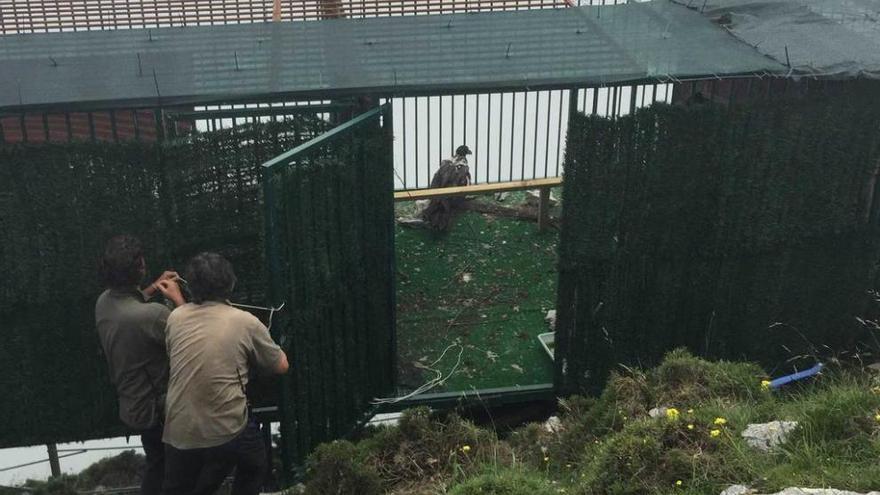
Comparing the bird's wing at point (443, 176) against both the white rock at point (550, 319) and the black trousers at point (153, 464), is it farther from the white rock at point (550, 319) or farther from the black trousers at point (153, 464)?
the black trousers at point (153, 464)

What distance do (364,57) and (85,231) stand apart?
219cm

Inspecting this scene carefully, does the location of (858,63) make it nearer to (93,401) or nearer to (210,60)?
(210,60)

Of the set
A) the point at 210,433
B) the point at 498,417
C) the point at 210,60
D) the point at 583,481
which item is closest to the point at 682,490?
the point at 583,481

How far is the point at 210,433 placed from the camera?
3580 mm

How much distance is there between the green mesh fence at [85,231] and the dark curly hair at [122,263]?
99 centimetres

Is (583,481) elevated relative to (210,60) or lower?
lower

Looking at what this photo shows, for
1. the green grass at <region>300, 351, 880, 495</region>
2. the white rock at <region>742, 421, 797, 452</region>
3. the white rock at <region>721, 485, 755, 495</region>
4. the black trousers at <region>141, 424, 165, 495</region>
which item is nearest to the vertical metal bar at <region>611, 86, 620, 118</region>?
the green grass at <region>300, 351, 880, 495</region>

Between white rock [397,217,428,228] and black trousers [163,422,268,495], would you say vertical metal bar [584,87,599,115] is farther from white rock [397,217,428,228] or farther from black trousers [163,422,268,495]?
white rock [397,217,428,228]

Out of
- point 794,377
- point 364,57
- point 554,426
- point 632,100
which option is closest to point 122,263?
point 364,57

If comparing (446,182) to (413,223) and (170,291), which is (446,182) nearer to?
(413,223)

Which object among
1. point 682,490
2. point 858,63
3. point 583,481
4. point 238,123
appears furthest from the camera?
point 858,63

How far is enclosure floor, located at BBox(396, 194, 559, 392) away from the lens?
20.7 feet

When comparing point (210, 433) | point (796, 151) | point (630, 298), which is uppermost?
point (796, 151)

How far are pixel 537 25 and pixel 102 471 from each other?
15.1 feet
